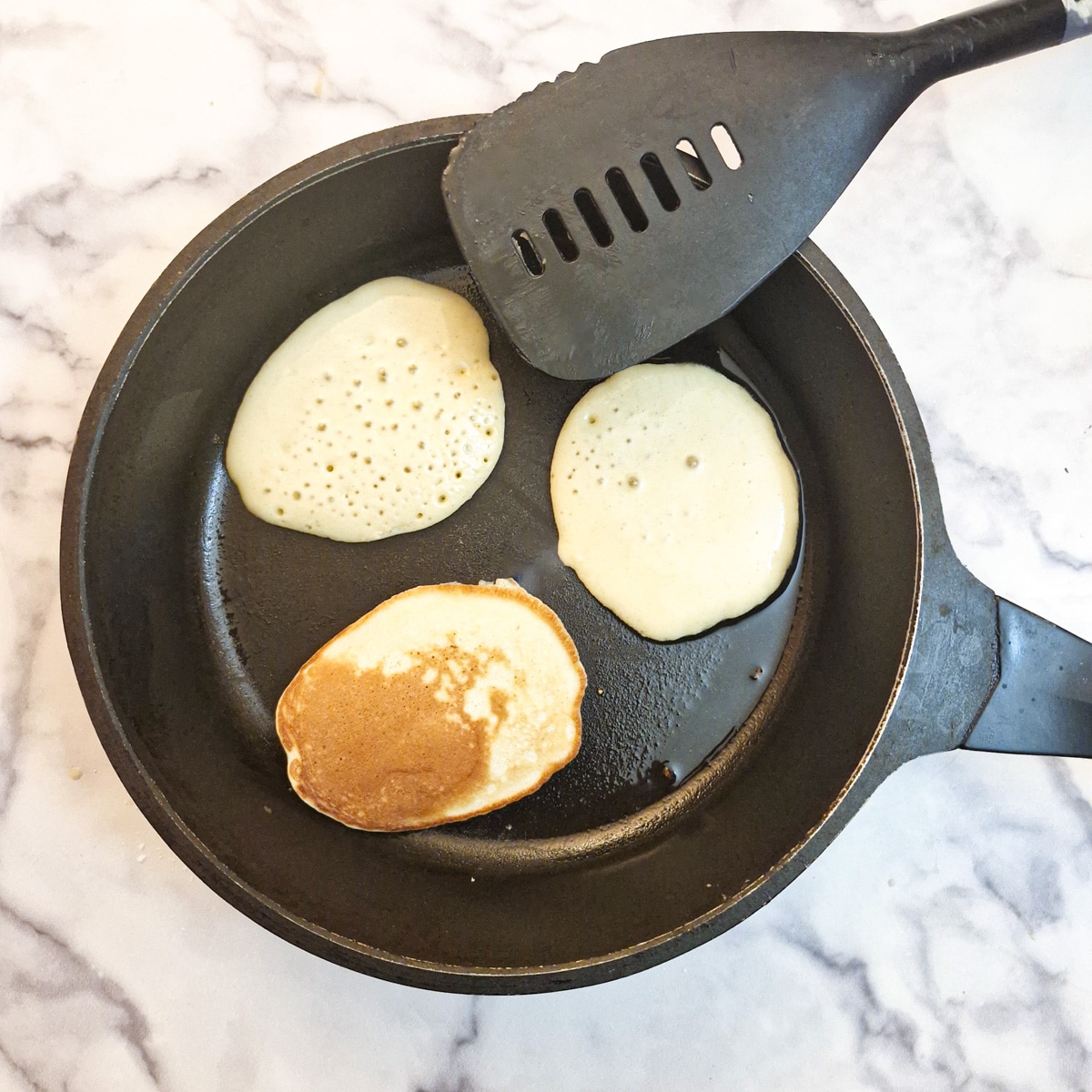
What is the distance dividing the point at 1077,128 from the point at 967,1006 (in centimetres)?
94

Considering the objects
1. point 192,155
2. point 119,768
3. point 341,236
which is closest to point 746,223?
point 341,236

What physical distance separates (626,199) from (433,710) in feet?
1.75

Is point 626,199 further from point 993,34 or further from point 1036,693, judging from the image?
point 1036,693

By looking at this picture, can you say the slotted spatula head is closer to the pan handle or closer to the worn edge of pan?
the worn edge of pan

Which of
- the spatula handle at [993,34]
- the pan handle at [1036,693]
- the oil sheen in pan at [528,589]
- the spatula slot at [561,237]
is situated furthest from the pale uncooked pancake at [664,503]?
the spatula handle at [993,34]

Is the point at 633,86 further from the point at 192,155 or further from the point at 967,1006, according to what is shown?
the point at 967,1006

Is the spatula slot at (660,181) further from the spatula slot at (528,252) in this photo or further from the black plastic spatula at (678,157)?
the spatula slot at (528,252)

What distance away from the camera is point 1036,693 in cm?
79

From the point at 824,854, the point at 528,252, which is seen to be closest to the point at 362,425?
the point at 528,252

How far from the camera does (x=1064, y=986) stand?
0.93m

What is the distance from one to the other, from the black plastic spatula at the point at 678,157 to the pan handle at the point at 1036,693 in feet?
1.32

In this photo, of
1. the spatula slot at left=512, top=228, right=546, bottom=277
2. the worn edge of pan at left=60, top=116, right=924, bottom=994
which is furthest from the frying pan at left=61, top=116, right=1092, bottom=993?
the spatula slot at left=512, top=228, right=546, bottom=277

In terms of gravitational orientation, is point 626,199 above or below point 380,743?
above

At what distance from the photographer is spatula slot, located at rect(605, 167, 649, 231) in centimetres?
80
